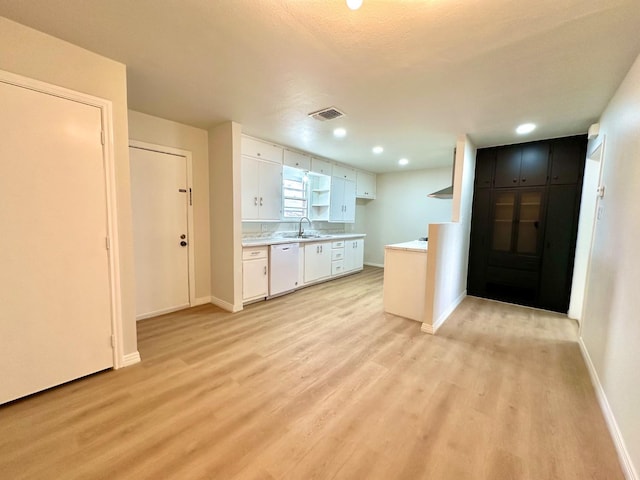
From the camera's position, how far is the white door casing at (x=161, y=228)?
3061 millimetres

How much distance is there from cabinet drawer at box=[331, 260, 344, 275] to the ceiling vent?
2.94 m

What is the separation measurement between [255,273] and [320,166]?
2.52 metres

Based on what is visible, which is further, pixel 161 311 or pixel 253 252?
pixel 253 252

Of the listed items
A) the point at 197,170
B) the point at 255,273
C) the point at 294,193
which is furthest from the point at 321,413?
the point at 294,193

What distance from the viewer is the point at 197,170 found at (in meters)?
3.53

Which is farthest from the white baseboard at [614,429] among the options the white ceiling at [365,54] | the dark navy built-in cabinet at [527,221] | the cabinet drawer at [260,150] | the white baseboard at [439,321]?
the cabinet drawer at [260,150]

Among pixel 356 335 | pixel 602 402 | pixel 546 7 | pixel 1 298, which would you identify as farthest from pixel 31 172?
pixel 602 402

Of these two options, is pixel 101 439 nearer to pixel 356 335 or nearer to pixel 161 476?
pixel 161 476

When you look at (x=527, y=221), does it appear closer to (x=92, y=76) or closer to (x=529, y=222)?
(x=529, y=222)

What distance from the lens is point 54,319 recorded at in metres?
1.86

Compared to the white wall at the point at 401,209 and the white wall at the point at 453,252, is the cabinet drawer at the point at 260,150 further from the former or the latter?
the white wall at the point at 401,209

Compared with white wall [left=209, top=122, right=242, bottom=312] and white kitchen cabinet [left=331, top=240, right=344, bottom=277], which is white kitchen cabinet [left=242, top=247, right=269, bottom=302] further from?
white kitchen cabinet [left=331, top=240, right=344, bottom=277]

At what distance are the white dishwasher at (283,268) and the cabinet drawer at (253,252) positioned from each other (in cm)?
12

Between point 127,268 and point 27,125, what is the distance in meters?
1.14
